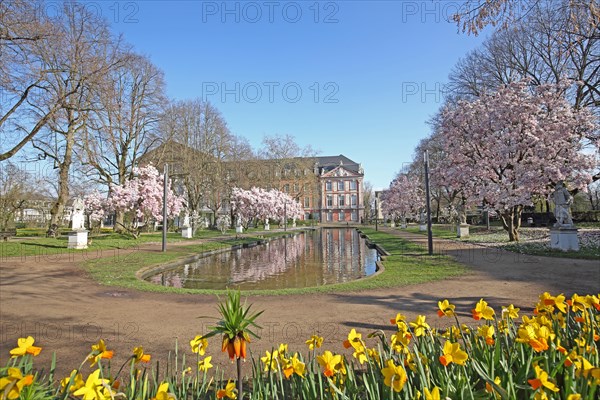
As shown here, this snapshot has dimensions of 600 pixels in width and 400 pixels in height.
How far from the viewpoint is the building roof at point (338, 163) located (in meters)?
82.4

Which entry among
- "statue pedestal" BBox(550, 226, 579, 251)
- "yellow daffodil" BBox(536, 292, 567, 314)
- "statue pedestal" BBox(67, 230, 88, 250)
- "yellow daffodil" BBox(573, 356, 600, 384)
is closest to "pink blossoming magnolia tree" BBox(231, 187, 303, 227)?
→ "statue pedestal" BBox(67, 230, 88, 250)

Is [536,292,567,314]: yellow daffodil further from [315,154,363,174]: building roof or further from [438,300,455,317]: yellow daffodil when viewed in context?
[315,154,363,174]: building roof

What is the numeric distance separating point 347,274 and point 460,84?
2399 centimetres

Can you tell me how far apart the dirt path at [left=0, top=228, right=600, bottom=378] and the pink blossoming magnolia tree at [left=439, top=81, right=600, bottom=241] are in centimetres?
817

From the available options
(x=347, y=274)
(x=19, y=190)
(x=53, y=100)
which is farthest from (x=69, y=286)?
(x=19, y=190)

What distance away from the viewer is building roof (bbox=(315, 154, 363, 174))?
82.4 meters

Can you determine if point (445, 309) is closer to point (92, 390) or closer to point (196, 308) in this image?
point (92, 390)

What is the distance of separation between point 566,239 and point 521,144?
5547mm

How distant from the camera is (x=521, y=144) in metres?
17.7

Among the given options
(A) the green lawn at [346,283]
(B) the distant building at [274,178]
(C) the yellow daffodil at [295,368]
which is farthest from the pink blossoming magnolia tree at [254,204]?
(C) the yellow daffodil at [295,368]

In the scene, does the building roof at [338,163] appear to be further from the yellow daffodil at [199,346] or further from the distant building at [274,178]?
the yellow daffodil at [199,346]

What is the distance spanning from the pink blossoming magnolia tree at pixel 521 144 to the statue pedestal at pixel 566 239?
9.96 feet

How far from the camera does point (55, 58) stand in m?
17.9

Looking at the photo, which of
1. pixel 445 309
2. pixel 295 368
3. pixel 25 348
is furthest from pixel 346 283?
pixel 25 348
